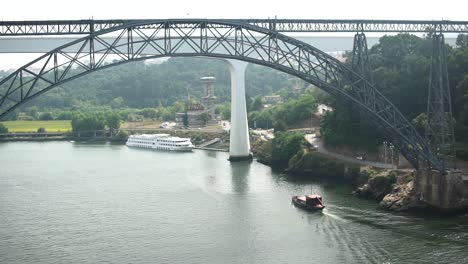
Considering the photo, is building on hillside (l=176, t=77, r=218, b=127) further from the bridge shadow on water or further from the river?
the river

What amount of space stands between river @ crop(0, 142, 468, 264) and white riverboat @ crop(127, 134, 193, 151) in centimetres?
2730

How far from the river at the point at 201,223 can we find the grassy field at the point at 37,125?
194 feet

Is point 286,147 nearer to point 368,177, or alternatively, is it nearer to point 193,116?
point 368,177

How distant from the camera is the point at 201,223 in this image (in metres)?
45.0

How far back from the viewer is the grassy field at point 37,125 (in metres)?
126

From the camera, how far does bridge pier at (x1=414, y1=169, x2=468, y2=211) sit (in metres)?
47.1

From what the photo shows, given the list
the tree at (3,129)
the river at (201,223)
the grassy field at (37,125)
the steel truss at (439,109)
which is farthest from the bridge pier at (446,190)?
the tree at (3,129)

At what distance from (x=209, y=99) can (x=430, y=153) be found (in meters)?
78.8

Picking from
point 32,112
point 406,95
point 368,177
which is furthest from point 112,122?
point 368,177

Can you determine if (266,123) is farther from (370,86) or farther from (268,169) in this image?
(370,86)

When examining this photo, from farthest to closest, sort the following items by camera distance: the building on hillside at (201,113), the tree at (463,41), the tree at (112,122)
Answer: the tree at (112,122), the building on hillside at (201,113), the tree at (463,41)

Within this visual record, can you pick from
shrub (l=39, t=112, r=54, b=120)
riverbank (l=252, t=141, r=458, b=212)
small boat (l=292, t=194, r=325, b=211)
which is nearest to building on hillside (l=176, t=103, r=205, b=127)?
shrub (l=39, t=112, r=54, b=120)

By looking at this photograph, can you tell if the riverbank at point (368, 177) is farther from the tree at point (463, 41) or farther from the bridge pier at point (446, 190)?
the tree at point (463, 41)

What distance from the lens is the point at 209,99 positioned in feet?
409
